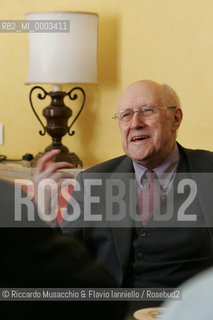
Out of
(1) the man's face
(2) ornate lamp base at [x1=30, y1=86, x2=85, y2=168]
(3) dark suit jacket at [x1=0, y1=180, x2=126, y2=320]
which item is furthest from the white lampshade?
(3) dark suit jacket at [x1=0, y1=180, x2=126, y2=320]

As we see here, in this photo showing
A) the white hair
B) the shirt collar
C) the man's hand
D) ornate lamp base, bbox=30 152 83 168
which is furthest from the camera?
ornate lamp base, bbox=30 152 83 168

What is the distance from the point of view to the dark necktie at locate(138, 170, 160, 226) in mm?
1804

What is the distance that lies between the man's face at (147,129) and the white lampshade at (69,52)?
3.51ft

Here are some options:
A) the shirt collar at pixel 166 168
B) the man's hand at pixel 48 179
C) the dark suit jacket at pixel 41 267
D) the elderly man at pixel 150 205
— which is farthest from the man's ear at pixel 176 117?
the dark suit jacket at pixel 41 267

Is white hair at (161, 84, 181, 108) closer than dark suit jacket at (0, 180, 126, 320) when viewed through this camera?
No

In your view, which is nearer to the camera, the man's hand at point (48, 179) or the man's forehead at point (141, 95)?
the man's hand at point (48, 179)

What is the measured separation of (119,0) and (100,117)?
0.62m

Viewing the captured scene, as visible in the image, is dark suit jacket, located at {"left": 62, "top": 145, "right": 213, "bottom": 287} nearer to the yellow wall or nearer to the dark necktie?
the dark necktie

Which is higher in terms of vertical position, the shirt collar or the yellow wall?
the yellow wall

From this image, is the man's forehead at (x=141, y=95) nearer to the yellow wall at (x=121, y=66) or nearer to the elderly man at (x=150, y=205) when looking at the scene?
the elderly man at (x=150, y=205)

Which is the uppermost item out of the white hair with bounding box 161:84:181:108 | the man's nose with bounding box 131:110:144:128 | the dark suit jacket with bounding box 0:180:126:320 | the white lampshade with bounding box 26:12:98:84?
the white lampshade with bounding box 26:12:98:84

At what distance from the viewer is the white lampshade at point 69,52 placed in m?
2.99

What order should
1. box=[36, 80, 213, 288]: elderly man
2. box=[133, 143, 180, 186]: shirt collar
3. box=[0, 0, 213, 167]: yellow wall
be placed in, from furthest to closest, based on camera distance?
box=[0, 0, 213, 167]: yellow wall
box=[133, 143, 180, 186]: shirt collar
box=[36, 80, 213, 288]: elderly man

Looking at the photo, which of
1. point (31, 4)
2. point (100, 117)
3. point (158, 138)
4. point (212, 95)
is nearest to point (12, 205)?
point (158, 138)
